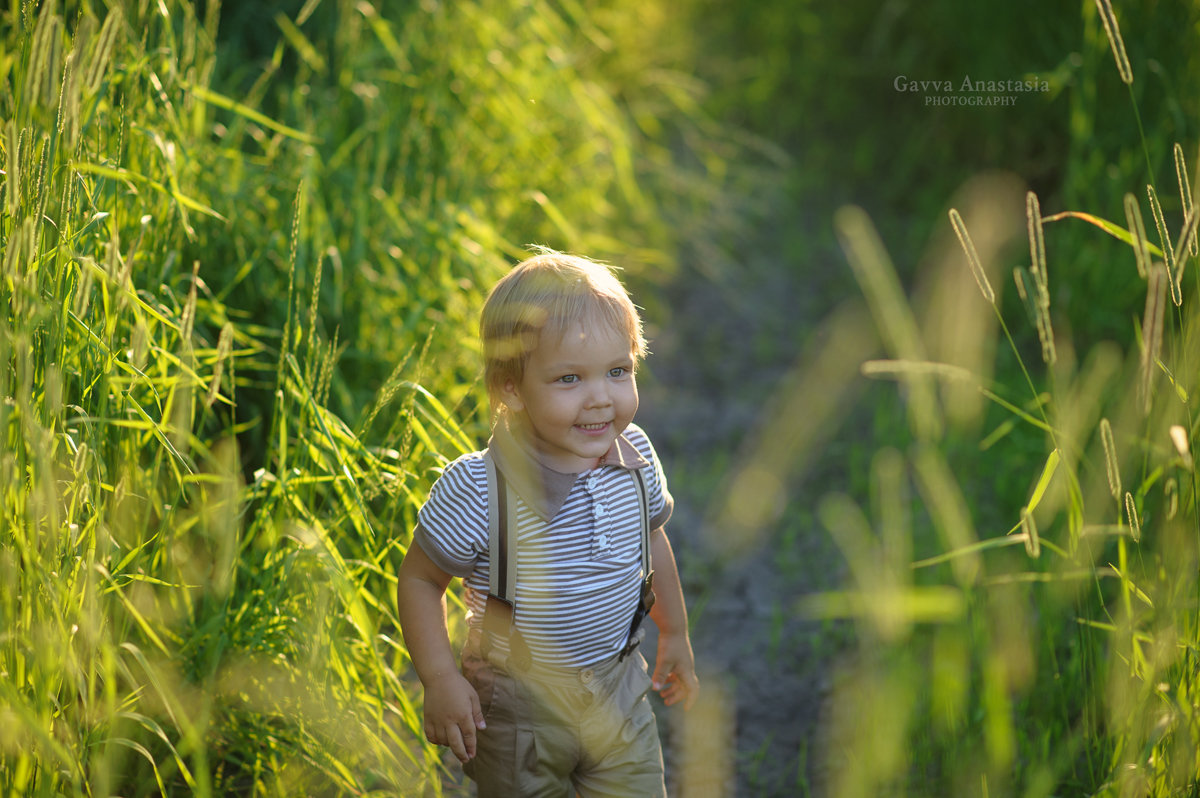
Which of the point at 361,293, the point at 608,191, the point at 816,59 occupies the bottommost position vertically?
the point at 361,293

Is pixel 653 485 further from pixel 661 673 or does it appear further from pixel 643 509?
pixel 661 673

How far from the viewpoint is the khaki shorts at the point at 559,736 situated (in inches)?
61.4

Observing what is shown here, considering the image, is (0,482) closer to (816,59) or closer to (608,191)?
(608,191)

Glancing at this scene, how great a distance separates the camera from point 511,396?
1.58m

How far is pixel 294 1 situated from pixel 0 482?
7.48 ft

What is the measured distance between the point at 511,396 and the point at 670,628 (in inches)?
19.4

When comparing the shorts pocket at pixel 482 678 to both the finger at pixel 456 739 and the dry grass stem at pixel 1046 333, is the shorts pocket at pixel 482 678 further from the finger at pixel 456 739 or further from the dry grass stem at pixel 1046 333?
the dry grass stem at pixel 1046 333

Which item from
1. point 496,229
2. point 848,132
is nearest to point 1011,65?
point 848,132

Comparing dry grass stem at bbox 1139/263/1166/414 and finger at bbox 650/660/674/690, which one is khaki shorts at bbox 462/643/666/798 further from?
dry grass stem at bbox 1139/263/1166/414

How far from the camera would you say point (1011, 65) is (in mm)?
4059

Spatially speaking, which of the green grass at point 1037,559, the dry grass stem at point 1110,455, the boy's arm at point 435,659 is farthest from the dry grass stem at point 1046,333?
the boy's arm at point 435,659

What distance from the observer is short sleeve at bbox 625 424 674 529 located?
1.64m

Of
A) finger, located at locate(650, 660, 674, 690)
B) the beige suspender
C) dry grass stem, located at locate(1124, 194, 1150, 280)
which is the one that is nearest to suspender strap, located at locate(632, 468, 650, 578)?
the beige suspender

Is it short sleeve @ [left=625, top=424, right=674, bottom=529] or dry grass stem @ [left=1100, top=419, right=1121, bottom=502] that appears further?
short sleeve @ [left=625, top=424, right=674, bottom=529]
